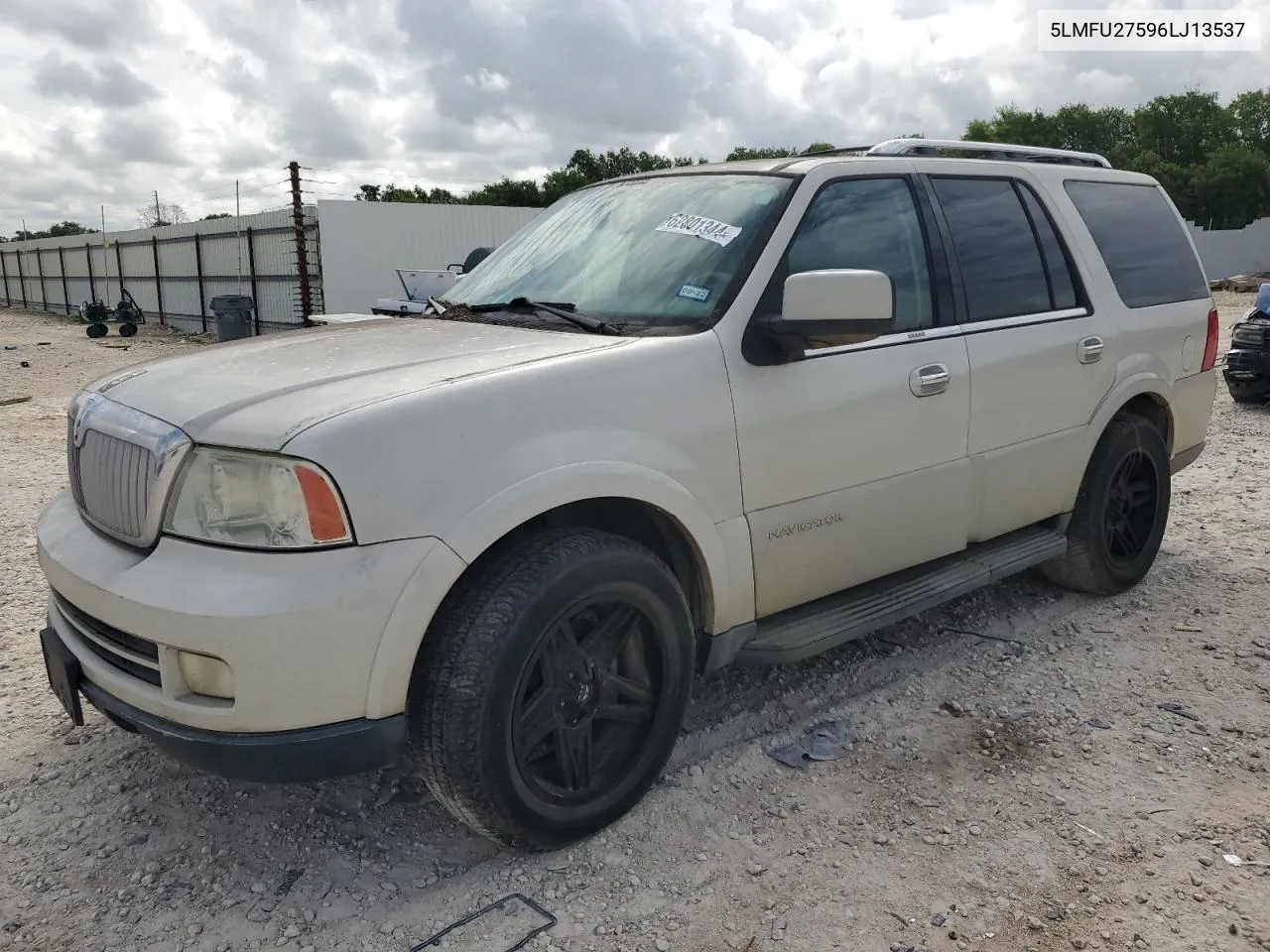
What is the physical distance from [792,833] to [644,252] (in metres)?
1.87

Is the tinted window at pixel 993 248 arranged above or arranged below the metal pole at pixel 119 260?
below

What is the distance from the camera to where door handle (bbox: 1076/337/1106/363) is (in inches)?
164

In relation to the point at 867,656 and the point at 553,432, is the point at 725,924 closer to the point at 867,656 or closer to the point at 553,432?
the point at 553,432

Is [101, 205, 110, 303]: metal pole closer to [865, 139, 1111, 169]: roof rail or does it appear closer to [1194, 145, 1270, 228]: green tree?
[865, 139, 1111, 169]: roof rail

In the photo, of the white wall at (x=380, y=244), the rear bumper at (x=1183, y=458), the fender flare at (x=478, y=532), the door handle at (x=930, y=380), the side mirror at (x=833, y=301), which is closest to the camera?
the fender flare at (x=478, y=532)

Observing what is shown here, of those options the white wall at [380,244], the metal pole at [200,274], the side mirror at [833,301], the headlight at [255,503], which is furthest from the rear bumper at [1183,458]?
the metal pole at [200,274]

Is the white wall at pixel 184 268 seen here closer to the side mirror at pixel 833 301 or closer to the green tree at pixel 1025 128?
the side mirror at pixel 833 301

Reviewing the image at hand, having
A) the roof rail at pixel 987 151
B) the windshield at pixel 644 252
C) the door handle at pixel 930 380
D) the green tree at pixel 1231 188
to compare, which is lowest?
the door handle at pixel 930 380

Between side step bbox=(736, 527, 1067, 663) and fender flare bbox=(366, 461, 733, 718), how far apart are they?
66cm

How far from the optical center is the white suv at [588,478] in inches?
91.0

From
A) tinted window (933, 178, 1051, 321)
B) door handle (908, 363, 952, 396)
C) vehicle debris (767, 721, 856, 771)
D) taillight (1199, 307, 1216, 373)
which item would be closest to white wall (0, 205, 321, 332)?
taillight (1199, 307, 1216, 373)

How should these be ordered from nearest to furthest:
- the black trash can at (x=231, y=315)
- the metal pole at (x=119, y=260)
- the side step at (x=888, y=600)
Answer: the side step at (x=888, y=600) < the black trash can at (x=231, y=315) < the metal pole at (x=119, y=260)

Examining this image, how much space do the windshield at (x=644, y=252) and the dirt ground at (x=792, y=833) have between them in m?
1.50

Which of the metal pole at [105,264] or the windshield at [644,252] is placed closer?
the windshield at [644,252]
